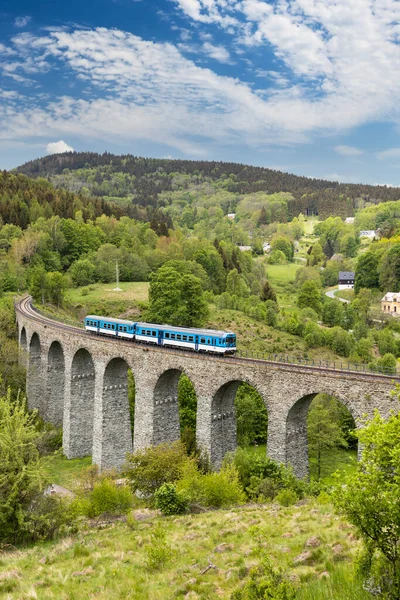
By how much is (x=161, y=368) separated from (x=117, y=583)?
24.3 metres

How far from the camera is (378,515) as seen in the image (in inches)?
454

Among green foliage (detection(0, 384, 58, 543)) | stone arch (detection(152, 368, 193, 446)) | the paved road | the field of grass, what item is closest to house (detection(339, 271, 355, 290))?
the paved road

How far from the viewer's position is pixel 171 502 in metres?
30.5

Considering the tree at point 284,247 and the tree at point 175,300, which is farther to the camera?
the tree at point 284,247

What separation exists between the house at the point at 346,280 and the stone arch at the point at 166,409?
10048 cm

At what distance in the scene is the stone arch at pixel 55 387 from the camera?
58812mm

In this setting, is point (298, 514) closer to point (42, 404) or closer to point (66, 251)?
point (42, 404)

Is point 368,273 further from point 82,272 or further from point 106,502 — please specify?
point 106,502

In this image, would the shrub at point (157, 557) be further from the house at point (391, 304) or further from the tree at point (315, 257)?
the tree at point (315, 257)

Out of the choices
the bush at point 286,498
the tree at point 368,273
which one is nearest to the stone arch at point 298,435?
the bush at point 286,498

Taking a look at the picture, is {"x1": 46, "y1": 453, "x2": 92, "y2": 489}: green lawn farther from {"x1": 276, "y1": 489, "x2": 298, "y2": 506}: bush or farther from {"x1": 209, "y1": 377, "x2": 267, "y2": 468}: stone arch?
{"x1": 276, "y1": 489, "x2": 298, "y2": 506}: bush

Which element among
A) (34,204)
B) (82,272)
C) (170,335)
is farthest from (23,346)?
(34,204)

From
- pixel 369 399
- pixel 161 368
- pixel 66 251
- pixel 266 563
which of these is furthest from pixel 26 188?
pixel 266 563

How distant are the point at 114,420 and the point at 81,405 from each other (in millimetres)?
6410
